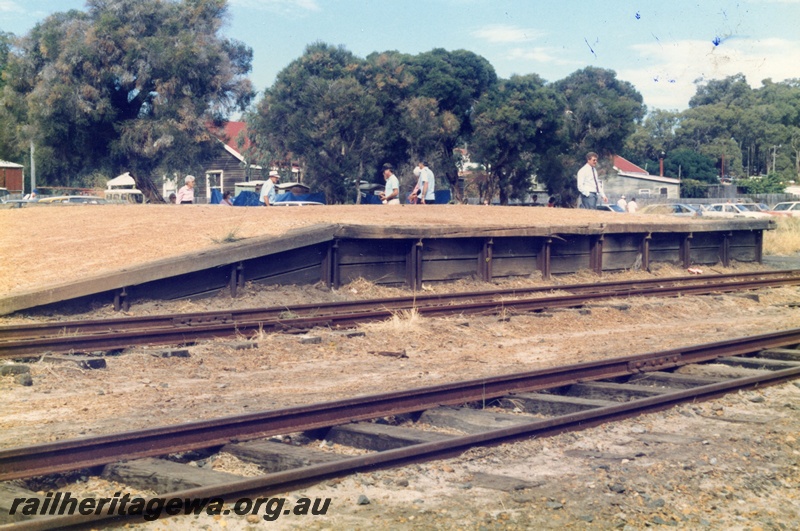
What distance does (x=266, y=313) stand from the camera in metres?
Result: 11.5

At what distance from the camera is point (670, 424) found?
22.1 feet

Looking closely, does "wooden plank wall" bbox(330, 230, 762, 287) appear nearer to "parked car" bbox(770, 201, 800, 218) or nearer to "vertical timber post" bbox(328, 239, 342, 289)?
"vertical timber post" bbox(328, 239, 342, 289)

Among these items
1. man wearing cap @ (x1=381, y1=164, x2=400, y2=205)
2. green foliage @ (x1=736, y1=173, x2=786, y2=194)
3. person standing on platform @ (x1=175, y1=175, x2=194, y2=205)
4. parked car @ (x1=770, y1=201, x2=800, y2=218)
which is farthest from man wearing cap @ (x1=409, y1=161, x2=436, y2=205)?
green foliage @ (x1=736, y1=173, x2=786, y2=194)

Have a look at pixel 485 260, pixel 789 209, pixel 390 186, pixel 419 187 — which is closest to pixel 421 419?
pixel 485 260

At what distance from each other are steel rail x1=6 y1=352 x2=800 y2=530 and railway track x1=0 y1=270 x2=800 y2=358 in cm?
498

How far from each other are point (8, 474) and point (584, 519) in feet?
10.7

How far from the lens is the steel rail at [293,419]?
5.07m

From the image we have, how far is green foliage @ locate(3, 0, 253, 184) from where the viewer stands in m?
34.4

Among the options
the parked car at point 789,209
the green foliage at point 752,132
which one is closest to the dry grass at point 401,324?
the parked car at point 789,209

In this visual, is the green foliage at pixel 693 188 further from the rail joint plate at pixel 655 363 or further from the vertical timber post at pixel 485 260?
the rail joint plate at pixel 655 363

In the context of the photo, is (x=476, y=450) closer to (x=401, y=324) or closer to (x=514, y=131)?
(x=401, y=324)

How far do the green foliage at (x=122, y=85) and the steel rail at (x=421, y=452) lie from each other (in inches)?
1211

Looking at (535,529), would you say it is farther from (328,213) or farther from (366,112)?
(366,112)

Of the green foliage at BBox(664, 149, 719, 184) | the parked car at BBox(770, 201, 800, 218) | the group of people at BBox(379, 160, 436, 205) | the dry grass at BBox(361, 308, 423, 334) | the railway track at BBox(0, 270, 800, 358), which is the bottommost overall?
the dry grass at BBox(361, 308, 423, 334)
